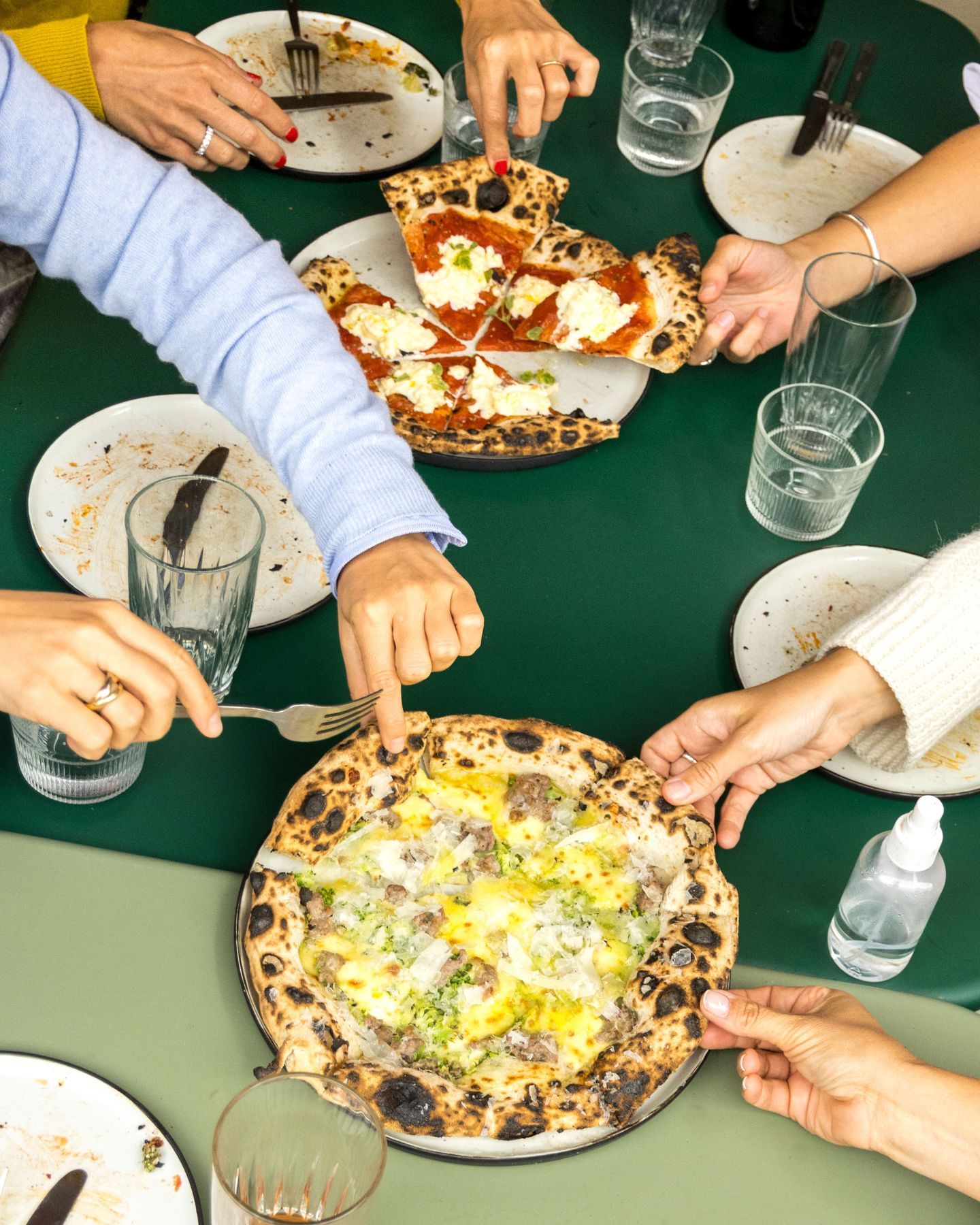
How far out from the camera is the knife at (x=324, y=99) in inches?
92.4

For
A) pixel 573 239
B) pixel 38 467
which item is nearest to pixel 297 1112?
pixel 38 467

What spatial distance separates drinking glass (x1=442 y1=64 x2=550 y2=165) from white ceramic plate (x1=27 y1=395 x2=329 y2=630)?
2.63 ft

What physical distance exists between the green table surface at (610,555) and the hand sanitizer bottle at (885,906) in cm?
4

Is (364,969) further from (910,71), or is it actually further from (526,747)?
(910,71)

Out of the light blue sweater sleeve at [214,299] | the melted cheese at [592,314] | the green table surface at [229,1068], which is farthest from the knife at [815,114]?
the green table surface at [229,1068]

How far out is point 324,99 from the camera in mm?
2361

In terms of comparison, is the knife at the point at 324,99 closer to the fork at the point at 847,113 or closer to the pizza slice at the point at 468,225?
the pizza slice at the point at 468,225

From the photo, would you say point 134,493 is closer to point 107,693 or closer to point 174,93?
point 107,693

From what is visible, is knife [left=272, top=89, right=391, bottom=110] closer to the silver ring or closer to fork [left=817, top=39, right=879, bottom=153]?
the silver ring

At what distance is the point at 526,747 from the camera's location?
146cm

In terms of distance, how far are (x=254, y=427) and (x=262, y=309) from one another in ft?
0.49

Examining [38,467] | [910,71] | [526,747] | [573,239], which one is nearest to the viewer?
[526,747]

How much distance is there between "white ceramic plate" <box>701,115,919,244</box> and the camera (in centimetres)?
234

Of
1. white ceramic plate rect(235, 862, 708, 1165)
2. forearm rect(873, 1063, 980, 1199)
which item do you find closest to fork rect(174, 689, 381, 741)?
white ceramic plate rect(235, 862, 708, 1165)
